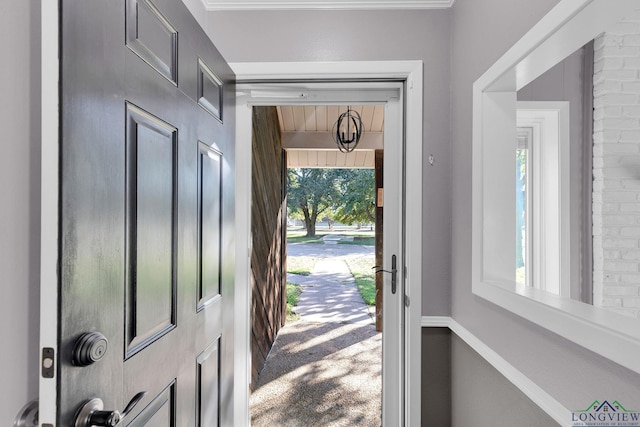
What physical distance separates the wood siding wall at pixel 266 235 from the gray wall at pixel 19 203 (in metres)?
1.75

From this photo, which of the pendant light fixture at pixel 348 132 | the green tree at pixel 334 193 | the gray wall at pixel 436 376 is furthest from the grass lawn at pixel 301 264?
the gray wall at pixel 436 376

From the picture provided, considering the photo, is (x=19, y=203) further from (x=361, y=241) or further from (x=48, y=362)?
(x=361, y=241)

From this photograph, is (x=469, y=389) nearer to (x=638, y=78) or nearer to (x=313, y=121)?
(x=638, y=78)

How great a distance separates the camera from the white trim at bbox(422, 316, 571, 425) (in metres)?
0.94

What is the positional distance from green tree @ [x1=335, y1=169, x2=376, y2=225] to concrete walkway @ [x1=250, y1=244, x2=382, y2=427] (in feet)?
6.30

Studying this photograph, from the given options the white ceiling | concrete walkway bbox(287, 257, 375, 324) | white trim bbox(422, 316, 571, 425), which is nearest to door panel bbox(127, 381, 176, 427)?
white trim bbox(422, 316, 571, 425)

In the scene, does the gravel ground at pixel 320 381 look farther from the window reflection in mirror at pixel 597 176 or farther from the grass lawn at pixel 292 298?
the window reflection in mirror at pixel 597 176

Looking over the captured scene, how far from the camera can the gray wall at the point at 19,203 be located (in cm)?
68

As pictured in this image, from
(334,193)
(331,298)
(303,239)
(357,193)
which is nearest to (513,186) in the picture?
(331,298)

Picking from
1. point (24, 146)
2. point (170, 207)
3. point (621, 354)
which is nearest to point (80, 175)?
point (24, 146)

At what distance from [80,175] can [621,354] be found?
1.09 m

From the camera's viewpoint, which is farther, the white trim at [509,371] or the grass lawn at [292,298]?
the grass lawn at [292,298]

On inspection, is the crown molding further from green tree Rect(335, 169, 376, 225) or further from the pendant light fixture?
green tree Rect(335, 169, 376, 225)

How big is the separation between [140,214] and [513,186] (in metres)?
1.25
